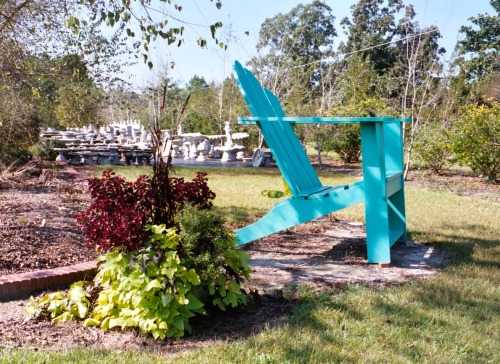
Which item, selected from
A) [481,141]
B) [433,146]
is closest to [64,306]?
[481,141]

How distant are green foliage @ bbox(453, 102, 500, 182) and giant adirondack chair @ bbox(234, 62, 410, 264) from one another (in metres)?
6.90

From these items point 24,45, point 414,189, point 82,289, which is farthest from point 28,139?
point 82,289

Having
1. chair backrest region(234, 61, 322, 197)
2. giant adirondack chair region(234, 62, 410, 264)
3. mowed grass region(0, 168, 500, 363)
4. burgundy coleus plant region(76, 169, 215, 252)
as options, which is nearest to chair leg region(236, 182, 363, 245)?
giant adirondack chair region(234, 62, 410, 264)

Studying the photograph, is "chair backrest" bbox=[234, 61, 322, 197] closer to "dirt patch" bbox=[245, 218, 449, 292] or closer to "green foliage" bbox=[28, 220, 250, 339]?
"dirt patch" bbox=[245, 218, 449, 292]

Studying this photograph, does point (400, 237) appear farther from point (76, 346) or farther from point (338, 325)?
point (76, 346)

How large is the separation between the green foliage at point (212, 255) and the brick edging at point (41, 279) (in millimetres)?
1075

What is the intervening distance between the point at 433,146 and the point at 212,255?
409 inches

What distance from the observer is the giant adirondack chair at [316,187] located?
4.32 metres

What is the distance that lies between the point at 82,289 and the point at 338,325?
156 cm

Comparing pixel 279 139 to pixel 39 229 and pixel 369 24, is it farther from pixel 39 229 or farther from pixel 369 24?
pixel 369 24

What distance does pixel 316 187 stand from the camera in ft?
17.0

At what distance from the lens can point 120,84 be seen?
24.8 feet

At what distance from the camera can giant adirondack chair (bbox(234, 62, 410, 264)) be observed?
14.2 ft

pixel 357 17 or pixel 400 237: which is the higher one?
pixel 357 17
